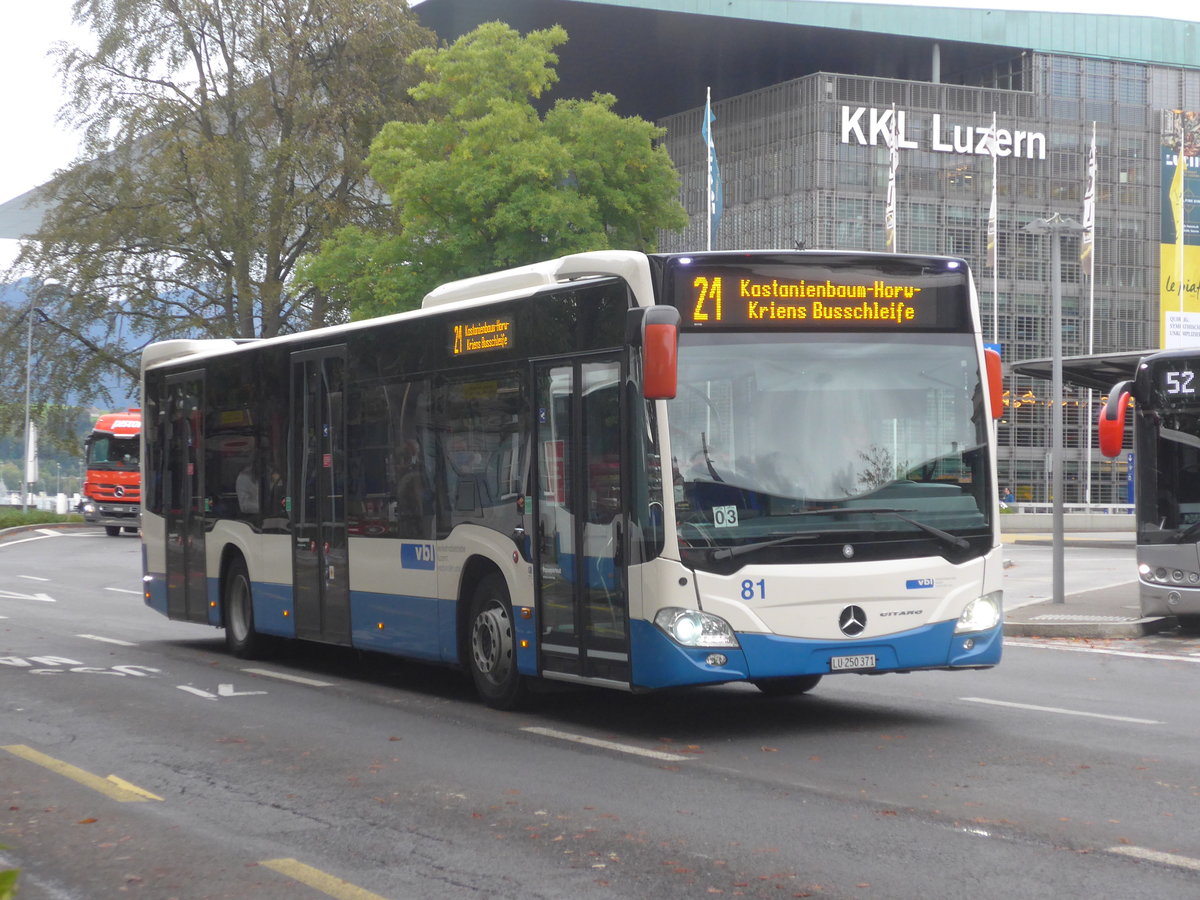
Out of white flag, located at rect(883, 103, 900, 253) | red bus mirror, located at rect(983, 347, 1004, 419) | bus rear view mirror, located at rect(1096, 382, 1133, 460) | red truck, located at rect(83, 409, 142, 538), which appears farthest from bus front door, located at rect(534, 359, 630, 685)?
white flag, located at rect(883, 103, 900, 253)

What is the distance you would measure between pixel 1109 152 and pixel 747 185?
1916 cm

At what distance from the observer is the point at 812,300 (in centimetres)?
1036

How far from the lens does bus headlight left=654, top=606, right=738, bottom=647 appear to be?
9.77 meters

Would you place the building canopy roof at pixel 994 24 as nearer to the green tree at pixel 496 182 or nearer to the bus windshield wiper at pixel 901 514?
the green tree at pixel 496 182

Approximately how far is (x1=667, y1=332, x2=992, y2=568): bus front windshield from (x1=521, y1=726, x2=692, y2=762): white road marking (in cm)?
113

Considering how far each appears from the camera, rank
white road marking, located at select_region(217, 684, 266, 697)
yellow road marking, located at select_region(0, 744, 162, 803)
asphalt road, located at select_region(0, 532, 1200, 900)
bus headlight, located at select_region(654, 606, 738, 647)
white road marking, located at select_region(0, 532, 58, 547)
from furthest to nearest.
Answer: white road marking, located at select_region(0, 532, 58, 547) < white road marking, located at select_region(217, 684, 266, 697) < bus headlight, located at select_region(654, 606, 738, 647) < yellow road marking, located at select_region(0, 744, 162, 803) < asphalt road, located at select_region(0, 532, 1200, 900)

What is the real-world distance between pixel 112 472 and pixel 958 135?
48315 millimetres

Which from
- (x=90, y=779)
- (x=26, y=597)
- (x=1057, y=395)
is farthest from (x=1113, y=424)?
(x=26, y=597)

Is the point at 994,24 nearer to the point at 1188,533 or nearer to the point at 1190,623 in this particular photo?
the point at 1190,623

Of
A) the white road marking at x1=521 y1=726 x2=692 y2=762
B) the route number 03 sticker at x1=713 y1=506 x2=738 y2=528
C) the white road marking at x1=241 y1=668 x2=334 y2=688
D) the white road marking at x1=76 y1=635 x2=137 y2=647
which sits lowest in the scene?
the white road marking at x1=76 y1=635 x2=137 y2=647

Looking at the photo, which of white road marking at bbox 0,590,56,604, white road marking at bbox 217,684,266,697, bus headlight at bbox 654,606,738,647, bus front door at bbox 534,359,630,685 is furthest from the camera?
white road marking at bbox 0,590,56,604

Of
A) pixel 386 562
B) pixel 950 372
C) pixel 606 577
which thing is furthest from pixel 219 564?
pixel 950 372

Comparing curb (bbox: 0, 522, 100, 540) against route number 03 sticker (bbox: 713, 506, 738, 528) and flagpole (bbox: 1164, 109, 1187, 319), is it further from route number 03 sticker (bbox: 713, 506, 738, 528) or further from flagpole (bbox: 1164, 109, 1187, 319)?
flagpole (bbox: 1164, 109, 1187, 319)

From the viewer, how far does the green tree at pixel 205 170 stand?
156 ft
